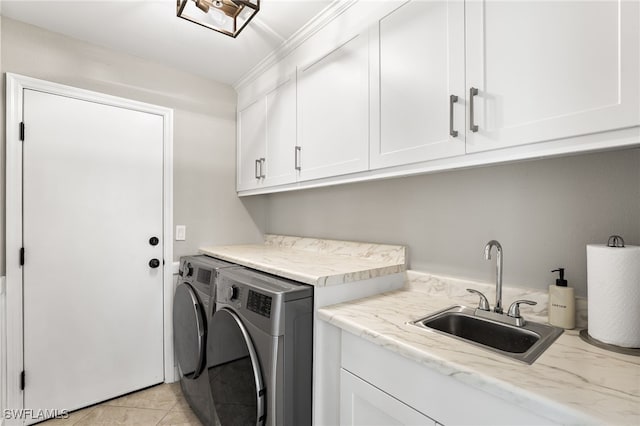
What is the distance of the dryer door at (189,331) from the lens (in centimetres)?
166

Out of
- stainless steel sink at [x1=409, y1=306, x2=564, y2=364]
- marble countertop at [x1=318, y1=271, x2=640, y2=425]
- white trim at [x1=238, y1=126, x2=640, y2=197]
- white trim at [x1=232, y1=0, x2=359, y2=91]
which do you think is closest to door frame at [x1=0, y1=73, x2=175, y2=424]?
white trim at [x1=232, y1=0, x2=359, y2=91]

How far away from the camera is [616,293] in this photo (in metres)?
0.86

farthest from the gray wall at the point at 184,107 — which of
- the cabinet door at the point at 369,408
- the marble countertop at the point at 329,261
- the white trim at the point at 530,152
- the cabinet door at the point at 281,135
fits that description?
the cabinet door at the point at 369,408

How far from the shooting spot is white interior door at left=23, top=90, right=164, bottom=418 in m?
1.77

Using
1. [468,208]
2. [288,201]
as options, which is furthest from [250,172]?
[468,208]

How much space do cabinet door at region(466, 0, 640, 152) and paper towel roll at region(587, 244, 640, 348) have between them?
37cm

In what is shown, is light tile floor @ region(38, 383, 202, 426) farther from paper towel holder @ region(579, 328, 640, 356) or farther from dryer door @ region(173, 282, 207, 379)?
paper towel holder @ region(579, 328, 640, 356)

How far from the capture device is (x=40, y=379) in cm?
178

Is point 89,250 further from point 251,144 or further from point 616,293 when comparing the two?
point 616,293

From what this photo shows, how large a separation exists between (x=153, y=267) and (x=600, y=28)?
8.45 ft

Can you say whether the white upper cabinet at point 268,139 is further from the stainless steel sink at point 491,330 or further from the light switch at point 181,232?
the stainless steel sink at point 491,330

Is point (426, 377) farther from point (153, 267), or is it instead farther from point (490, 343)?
point (153, 267)

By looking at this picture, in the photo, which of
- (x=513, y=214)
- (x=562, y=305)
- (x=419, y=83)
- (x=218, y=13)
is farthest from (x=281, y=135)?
(x=562, y=305)

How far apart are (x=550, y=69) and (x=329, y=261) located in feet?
4.21
